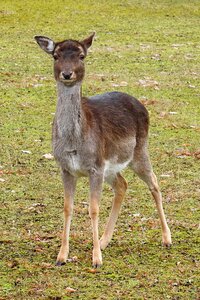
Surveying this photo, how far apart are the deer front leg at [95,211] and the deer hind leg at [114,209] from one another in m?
0.52

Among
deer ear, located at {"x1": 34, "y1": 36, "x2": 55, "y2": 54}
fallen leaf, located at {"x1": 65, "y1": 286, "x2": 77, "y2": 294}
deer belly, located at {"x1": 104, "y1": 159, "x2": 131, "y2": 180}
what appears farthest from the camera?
deer belly, located at {"x1": 104, "y1": 159, "x2": 131, "y2": 180}

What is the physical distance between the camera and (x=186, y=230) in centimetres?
840

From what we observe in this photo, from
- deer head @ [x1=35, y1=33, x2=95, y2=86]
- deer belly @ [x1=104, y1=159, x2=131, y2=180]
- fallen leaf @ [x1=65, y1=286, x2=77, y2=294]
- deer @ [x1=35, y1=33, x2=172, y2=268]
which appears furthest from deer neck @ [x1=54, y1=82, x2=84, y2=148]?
fallen leaf @ [x1=65, y1=286, x2=77, y2=294]

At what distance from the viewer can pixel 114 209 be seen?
26.9 ft

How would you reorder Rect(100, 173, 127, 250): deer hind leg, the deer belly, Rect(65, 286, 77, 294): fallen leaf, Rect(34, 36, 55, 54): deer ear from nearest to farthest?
Rect(65, 286, 77, 294): fallen leaf → Rect(34, 36, 55, 54): deer ear → the deer belly → Rect(100, 173, 127, 250): deer hind leg

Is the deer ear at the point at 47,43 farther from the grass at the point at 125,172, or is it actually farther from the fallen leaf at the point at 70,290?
the fallen leaf at the point at 70,290

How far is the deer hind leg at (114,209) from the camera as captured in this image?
26.0 ft

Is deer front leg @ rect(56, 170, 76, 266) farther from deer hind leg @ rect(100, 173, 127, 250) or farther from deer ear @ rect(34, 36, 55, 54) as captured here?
deer ear @ rect(34, 36, 55, 54)

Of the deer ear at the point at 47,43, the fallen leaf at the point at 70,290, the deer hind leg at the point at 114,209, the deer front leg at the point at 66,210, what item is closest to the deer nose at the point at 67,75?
the deer ear at the point at 47,43

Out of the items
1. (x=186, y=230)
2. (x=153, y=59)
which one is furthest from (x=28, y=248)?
(x=153, y=59)

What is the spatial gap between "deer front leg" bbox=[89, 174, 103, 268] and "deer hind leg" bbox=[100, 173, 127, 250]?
1.71 ft

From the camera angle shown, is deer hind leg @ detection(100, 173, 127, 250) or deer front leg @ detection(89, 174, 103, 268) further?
deer hind leg @ detection(100, 173, 127, 250)

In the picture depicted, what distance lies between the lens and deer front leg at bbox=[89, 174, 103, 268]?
7315mm

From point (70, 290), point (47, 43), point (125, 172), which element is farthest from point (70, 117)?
point (125, 172)
